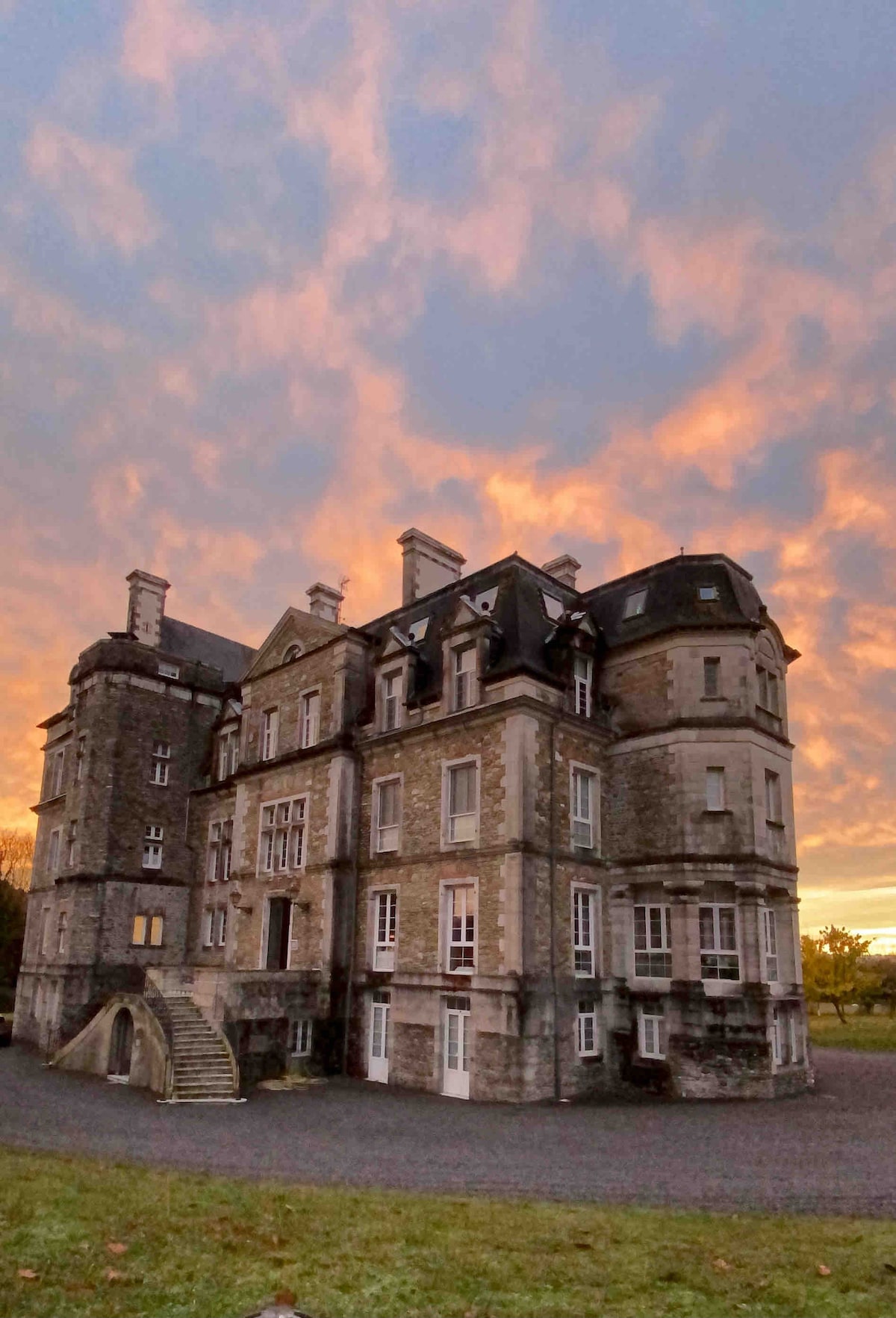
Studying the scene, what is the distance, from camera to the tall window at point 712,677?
78.9ft

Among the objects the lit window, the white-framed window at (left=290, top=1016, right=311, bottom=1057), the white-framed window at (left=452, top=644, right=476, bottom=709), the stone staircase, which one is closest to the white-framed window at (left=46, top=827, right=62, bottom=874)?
the stone staircase

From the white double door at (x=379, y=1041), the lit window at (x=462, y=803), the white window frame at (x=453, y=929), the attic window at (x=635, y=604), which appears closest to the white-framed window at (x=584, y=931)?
the white window frame at (x=453, y=929)

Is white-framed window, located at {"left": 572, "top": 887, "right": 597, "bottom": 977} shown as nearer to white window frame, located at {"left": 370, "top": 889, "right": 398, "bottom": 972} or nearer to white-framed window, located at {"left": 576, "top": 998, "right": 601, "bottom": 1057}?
white-framed window, located at {"left": 576, "top": 998, "right": 601, "bottom": 1057}

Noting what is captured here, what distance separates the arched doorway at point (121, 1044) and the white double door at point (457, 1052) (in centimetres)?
831

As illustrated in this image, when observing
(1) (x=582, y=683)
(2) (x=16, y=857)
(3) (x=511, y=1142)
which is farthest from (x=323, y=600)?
(2) (x=16, y=857)

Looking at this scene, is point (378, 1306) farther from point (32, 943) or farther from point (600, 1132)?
point (32, 943)

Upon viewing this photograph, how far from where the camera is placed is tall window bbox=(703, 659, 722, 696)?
2405cm

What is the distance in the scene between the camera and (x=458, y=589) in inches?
1123

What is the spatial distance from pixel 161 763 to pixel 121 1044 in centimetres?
1316

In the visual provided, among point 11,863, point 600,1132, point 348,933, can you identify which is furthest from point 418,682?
point 11,863

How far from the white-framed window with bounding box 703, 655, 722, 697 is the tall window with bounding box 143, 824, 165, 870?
21.7m

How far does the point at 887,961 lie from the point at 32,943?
64.0 metres

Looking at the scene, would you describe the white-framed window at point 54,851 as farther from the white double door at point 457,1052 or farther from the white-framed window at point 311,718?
the white double door at point 457,1052

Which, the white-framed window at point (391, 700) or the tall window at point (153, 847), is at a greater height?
the white-framed window at point (391, 700)
